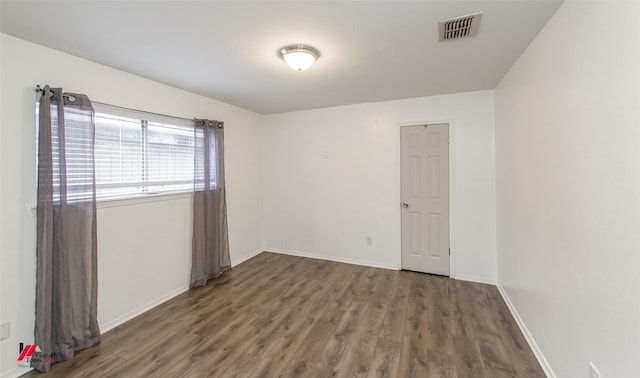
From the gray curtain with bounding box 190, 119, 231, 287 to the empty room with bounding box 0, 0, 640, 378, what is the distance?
27 millimetres

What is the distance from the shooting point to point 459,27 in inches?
73.1

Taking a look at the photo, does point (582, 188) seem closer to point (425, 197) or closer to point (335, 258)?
point (425, 197)

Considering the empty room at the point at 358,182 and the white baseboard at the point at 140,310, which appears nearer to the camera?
the empty room at the point at 358,182

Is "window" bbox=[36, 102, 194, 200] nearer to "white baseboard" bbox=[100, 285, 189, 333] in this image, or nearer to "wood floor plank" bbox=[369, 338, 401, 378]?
"white baseboard" bbox=[100, 285, 189, 333]

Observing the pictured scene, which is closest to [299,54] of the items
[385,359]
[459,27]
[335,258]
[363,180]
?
[459,27]

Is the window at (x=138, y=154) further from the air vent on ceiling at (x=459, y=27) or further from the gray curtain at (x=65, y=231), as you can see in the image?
the air vent on ceiling at (x=459, y=27)

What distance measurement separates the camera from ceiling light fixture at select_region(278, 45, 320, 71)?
2.11 meters

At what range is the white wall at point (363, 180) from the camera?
341 centimetres

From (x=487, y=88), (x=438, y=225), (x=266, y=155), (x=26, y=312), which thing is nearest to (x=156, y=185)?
(x=26, y=312)

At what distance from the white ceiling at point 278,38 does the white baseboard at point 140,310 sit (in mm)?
2411

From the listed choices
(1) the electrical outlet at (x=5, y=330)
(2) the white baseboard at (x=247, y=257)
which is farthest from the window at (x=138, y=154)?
(2) the white baseboard at (x=247, y=257)

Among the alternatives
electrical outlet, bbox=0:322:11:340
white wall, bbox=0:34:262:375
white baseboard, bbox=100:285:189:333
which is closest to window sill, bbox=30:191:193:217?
white wall, bbox=0:34:262:375

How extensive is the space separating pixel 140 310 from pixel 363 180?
3.18m

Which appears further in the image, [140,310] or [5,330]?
[140,310]
